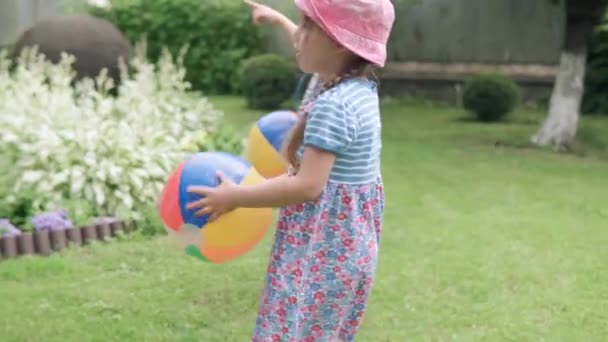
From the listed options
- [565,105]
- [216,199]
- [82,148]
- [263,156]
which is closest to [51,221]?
[82,148]

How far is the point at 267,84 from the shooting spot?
14602 millimetres

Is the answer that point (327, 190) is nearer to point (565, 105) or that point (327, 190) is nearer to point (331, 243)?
point (331, 243)

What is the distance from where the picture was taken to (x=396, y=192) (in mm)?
8258

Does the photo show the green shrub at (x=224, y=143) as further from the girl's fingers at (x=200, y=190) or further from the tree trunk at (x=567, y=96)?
the girl's fingers at (x=200, y=190)

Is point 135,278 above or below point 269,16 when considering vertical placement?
below

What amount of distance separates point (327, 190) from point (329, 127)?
209 mm

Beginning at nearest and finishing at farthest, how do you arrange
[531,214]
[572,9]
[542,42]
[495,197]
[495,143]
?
[531,214] → [495,197] → [572,9] → [495,143] → [542,42]

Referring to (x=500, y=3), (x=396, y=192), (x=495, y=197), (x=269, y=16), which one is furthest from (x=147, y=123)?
(x=500, y=3)

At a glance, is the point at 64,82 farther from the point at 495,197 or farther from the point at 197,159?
the point at 197,159

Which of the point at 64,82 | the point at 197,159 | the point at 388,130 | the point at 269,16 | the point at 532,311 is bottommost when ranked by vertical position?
the point at 388,130

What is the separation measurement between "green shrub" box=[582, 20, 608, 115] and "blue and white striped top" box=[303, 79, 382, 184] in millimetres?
12346

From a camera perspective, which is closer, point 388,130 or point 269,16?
point 269,16

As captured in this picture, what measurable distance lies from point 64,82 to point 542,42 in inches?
391

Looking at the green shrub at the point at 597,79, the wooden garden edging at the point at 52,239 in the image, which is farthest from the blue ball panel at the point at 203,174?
the green shrub at the point at 597,79
